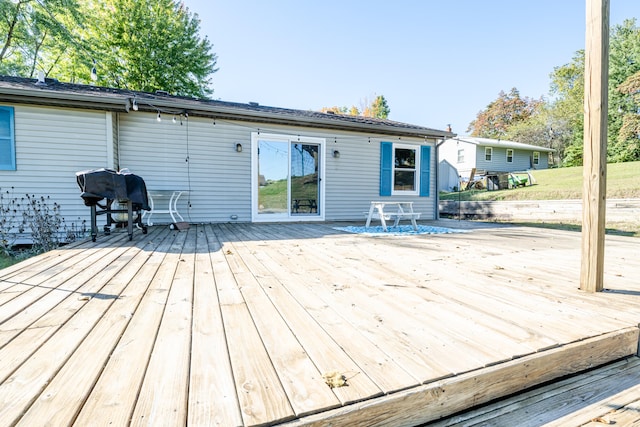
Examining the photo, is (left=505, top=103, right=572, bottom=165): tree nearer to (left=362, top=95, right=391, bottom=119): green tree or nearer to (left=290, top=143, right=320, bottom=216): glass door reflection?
(left=362, top=95, right=391, bottom=119): green tree

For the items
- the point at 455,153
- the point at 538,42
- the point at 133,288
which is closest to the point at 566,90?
the point at 455,153

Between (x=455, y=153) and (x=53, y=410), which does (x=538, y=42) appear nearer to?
(x=455, y=153)

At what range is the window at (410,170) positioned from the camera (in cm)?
780

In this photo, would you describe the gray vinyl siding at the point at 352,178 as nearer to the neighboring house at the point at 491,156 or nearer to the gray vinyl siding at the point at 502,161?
the neighboring house at the point at 491,156

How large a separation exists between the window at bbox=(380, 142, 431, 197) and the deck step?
663cm

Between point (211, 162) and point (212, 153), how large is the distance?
19cm

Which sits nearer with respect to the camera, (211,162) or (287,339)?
(287,339)

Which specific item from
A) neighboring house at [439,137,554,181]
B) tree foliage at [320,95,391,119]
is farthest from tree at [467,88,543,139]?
tree foliage at [320,95,391,119]

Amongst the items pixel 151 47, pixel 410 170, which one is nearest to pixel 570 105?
pixel 410 170

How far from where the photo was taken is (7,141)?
16.2ft

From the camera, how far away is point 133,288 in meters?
1.98

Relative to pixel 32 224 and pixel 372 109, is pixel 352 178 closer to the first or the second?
pixel 32 224

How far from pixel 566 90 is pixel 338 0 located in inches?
1105

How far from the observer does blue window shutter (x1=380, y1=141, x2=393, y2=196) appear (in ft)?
25.0
